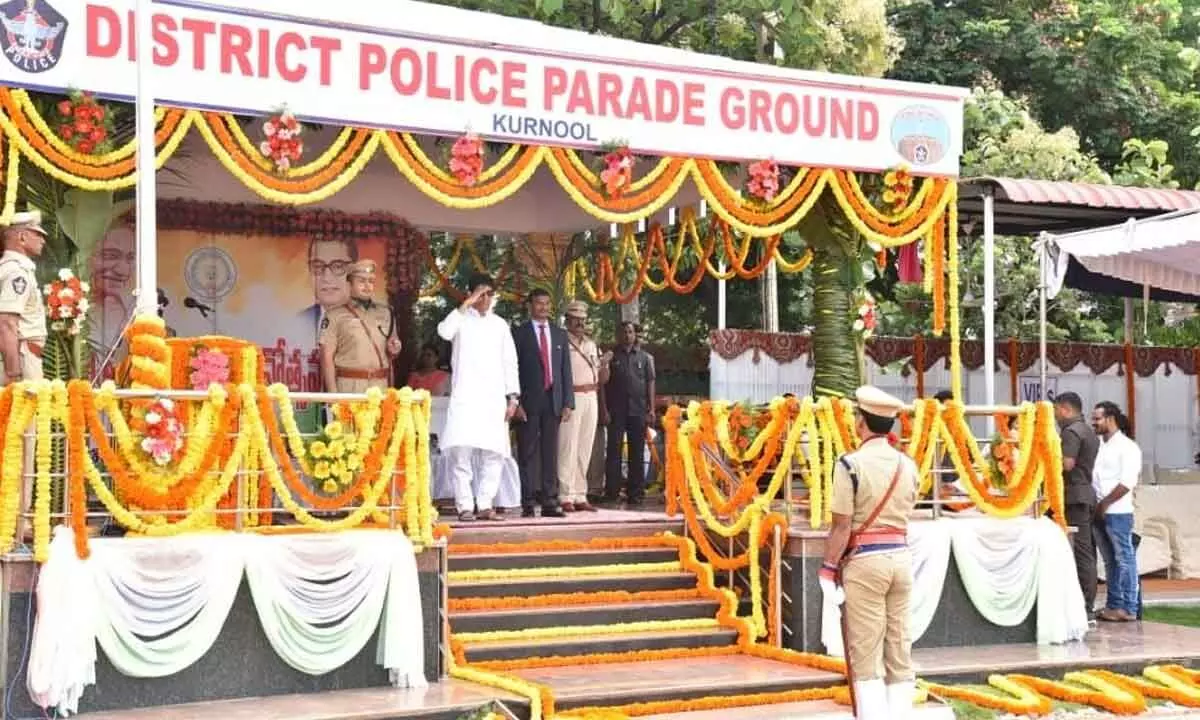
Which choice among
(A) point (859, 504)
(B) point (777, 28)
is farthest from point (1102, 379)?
(A) point (859, 504)

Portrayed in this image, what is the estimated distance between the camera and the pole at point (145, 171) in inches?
363

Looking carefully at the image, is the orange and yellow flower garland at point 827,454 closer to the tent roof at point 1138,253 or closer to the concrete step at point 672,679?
the concrete step at point 672,679

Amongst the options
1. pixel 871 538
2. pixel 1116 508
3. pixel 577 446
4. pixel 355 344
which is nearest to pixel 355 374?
pixel 355 344

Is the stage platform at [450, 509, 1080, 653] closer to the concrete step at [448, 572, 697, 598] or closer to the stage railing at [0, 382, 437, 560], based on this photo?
the concrete step at [448, 572, 697, 598]

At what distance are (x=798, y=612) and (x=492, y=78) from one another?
12.9 feet

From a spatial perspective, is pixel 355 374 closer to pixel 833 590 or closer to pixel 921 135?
pixel 921 135

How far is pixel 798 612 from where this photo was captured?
1102 centimetres

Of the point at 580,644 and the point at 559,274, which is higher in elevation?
the point at 559,274

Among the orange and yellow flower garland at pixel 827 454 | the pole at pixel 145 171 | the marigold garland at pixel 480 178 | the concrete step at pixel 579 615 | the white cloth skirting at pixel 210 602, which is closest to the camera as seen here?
the white cloth skirting at pixel 210 602

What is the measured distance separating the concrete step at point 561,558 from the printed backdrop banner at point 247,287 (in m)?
3.76

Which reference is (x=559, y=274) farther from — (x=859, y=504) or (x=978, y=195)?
(x=859, y=504)

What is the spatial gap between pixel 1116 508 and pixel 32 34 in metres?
8.00

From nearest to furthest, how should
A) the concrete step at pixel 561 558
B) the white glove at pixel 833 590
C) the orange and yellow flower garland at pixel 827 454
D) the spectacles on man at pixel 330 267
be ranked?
the white glove at pixel 833 590 < the concrete step at pixel 561 558 < the orange and yellow flower garland at pixel 827 454 < the spectacles on man at pixel 330 267

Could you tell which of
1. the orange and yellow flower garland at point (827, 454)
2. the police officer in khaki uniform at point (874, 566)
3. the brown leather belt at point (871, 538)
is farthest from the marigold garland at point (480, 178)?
the brown leather belt at point (871, 538)
